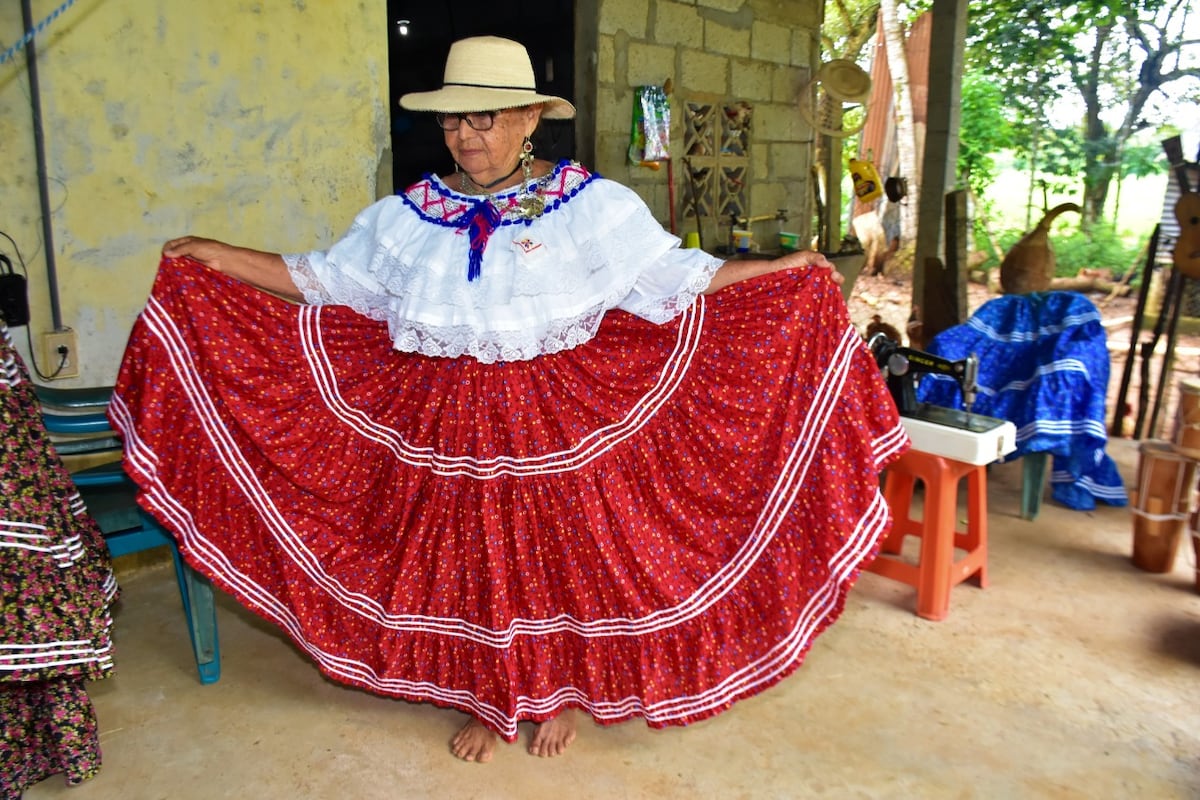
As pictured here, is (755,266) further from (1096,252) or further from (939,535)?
(1096,252)

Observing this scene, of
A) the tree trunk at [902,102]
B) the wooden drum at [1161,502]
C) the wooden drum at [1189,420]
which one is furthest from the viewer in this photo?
the tree trunk at [902,102]

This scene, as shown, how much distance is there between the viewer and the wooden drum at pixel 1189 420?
356cm

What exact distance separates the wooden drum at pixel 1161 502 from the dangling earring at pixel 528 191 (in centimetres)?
266

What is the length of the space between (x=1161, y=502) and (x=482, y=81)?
9.94ft

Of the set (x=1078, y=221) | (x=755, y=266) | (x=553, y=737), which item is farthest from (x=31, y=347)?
(x=1078, y=221)

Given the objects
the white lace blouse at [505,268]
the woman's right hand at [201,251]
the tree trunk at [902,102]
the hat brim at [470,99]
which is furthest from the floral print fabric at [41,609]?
the tree trunk at [902,102]

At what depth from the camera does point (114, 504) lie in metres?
2.86

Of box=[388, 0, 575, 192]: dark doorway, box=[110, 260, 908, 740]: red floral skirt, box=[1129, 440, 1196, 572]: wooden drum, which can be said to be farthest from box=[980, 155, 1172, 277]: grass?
box=[110, 260, 908, 740]: red floral skirt

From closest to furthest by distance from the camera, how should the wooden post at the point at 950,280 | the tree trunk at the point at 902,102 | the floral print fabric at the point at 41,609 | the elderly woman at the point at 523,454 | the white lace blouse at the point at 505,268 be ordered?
the floral print fabric at the point at 41,609, the white lace blouse at the point at 505,268, the elderly woman at the point at 523,454, the wooden post at the point at 950,280, the tree trunk at the point at 902,102

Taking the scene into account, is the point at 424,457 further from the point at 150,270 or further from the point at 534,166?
the point at 150,270

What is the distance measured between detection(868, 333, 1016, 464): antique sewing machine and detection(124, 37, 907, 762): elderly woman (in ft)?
2.40

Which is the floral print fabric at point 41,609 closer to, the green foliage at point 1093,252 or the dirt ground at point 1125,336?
the dirt ground at point 1125,336

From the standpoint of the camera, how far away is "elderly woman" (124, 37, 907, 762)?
263 cm

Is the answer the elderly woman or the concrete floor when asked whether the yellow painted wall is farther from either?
the concrete floor
